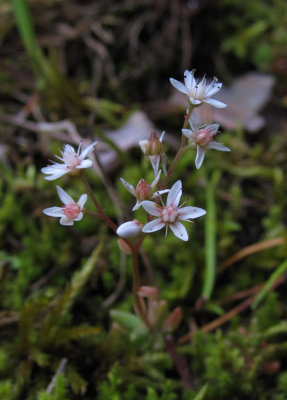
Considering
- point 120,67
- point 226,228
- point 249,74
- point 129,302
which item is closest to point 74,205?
point 129,302

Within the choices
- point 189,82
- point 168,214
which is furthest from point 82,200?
point 189,82

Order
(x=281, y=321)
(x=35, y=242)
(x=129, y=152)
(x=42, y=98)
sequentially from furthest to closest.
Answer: (x=42, y=98)
(x=129, y=152)
(x=35, y=242)
(x=281, y=321)

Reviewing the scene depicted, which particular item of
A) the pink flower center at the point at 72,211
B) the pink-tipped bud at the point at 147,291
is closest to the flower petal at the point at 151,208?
the pink flower center at the point at 72,211

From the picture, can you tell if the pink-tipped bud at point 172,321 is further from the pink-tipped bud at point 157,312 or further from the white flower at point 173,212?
the white flower at point 173,212

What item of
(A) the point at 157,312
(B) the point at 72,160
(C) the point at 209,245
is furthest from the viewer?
(C) the point at 209,245

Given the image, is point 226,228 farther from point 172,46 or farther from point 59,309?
point 172,46

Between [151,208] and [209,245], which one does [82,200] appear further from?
[209,245]

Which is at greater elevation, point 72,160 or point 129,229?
point 72,160

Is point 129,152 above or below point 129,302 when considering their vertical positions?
above
